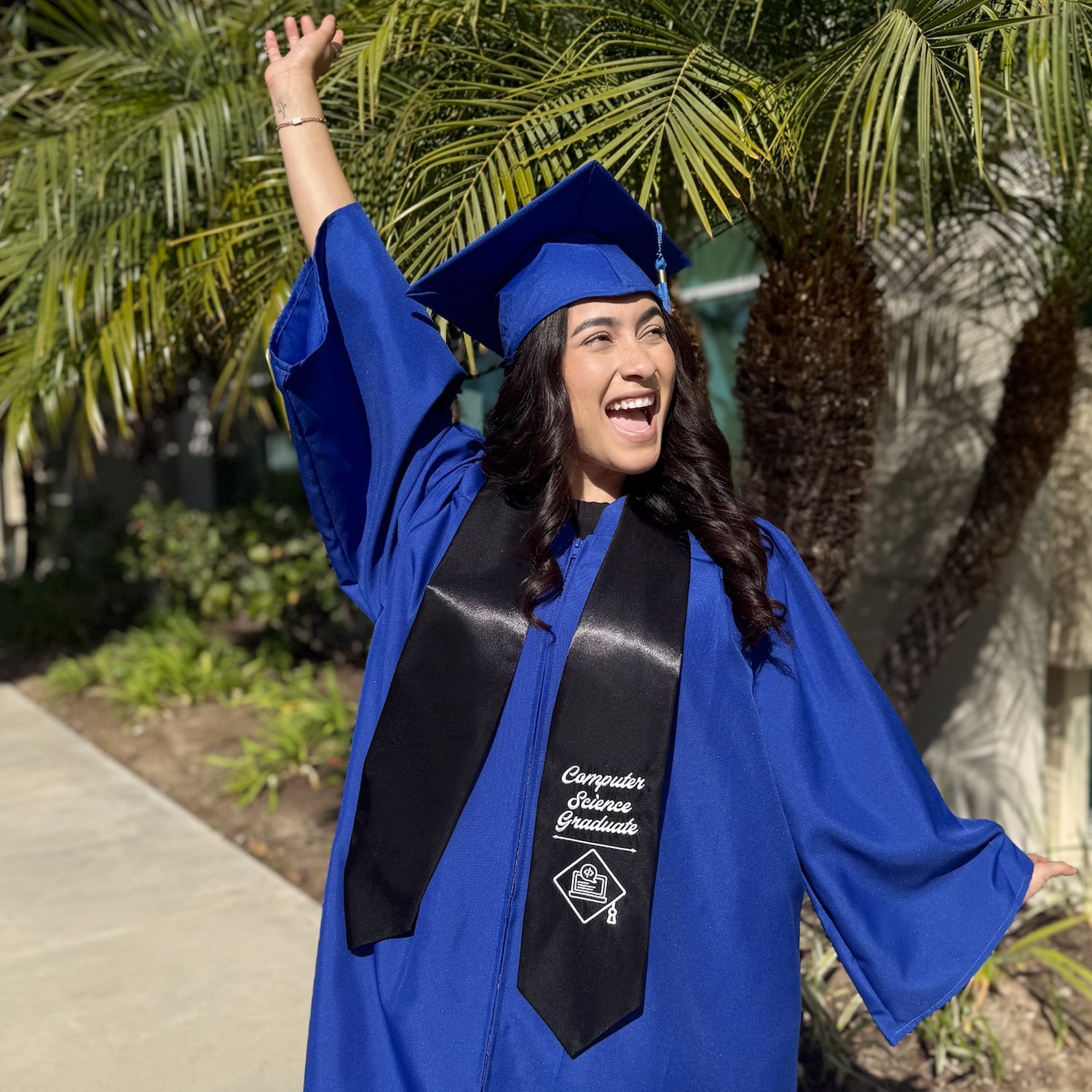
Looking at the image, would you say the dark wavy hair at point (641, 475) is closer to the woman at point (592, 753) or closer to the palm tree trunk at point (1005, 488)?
the woman at point (592, 753)

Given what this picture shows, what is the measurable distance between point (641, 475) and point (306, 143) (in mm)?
788

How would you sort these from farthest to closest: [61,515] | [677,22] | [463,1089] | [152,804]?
[61,515] → [152,804] → [677,22] → [463,1089]

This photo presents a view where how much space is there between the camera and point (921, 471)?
4996 millimetres

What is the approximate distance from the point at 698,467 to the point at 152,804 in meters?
4.07

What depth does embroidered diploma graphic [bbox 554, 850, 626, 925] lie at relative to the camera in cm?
175

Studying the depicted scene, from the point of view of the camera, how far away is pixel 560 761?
179 centimetres

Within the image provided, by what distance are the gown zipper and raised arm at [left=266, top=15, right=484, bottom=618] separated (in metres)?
0.29

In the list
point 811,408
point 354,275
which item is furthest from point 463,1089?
point 811,408

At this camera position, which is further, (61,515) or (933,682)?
(61,515)

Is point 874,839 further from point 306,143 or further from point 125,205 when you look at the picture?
point 125,205

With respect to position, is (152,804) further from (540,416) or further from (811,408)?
(540,416)

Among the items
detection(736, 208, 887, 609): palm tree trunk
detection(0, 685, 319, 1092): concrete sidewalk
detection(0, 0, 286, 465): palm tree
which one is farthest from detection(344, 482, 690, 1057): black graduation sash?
detection(0, 0, 286, 465): palm tree

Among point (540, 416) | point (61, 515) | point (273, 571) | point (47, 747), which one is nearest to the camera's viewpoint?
point (540, 416)

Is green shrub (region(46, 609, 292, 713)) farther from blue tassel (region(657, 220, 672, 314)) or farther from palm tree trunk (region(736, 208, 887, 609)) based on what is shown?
blue tassel (region(657, 220, 672, 314))
